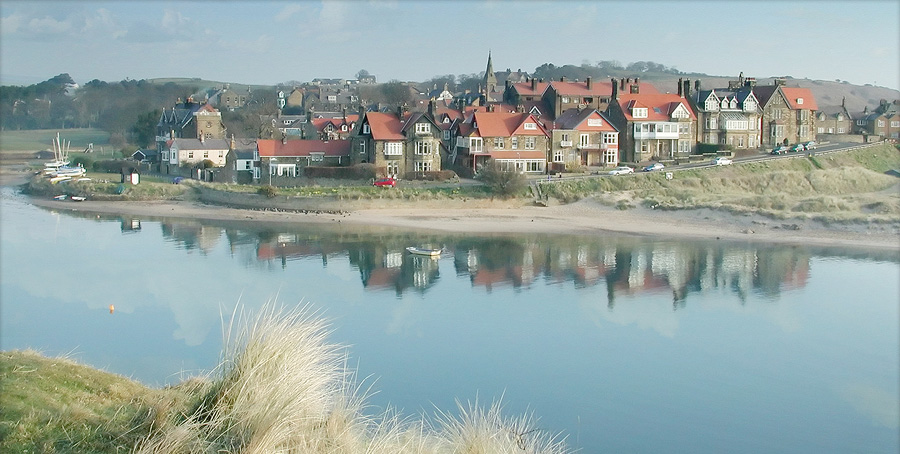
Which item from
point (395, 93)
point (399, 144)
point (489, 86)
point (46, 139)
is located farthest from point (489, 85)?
point (46, 139)

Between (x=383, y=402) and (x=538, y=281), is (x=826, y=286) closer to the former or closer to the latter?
(x=538, y=281)

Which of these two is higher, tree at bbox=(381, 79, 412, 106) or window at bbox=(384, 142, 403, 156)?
tree at bbox=(381, 79, 412, 106)

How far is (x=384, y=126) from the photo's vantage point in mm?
40812

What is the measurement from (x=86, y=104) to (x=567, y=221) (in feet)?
79.8

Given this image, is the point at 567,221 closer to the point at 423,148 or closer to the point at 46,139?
the point at 423,148

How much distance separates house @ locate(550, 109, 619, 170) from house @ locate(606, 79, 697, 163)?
1.32 meters

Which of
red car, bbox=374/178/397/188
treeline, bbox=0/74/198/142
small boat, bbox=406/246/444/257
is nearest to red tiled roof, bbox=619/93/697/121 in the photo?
red car, bbox=374/178/397/188

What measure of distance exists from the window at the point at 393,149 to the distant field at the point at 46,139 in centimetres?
1403

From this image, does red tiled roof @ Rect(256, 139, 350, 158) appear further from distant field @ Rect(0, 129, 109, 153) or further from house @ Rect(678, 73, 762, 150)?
house @ Rect(678, 73, 762, 150)

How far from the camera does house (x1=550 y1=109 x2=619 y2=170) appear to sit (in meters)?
43.4

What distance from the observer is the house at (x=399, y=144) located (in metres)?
40.2

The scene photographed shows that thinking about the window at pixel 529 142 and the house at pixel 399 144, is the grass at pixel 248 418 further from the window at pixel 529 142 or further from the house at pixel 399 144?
the window at pixel 529 142

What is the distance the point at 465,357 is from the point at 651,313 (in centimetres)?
571

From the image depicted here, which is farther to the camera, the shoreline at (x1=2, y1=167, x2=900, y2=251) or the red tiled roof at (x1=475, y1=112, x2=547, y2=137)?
the red tiled roof at (x1=475, y1=112, x2=547, y2=137)
